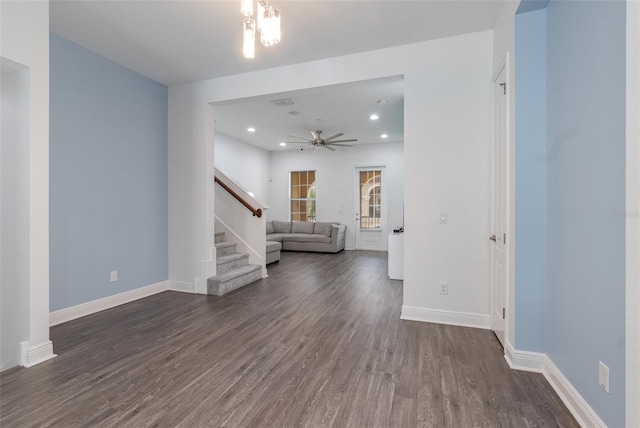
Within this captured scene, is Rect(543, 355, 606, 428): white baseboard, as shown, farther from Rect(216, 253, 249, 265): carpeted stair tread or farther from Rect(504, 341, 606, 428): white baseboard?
Rect(216, 253, 249, 265): carpeted stair tread

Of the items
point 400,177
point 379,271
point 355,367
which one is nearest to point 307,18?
Answer: point 355,367

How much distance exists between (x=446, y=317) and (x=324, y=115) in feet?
13.2

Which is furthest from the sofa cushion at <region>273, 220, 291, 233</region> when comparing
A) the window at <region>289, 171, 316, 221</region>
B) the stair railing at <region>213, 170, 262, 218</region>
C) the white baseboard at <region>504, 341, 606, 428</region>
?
the white baseboard at <region>504, 341, 606, 428</region>

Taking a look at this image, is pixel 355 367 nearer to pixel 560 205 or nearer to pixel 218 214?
pixel 560 205

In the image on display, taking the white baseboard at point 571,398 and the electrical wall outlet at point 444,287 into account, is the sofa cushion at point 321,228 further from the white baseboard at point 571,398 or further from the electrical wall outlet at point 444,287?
the white baseboard at point 571,398

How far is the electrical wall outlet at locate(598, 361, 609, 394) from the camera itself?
143 centimetres

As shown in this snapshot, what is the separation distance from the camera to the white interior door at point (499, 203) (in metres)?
2.39

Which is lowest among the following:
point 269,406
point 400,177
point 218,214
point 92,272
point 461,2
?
point 269,406

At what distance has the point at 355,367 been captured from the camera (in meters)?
2.18

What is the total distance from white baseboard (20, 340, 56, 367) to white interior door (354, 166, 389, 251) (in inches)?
267

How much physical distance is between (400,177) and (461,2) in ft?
18.4

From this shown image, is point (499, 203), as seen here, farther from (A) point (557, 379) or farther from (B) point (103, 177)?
(B) point (103, 177)

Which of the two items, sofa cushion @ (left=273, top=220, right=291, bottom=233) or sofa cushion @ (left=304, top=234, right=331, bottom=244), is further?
sofa cushion @ (left=273, top=220, right=291, bottom=233)

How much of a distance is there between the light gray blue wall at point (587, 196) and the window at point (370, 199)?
6.26 meters
